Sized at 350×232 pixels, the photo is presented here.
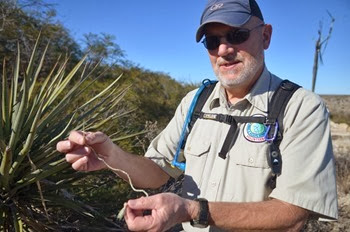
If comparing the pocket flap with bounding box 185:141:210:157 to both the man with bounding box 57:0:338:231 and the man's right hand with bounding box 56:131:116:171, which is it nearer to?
the man with bounding box 57:0:338:231

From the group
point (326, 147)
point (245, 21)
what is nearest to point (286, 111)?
point (326, 147)

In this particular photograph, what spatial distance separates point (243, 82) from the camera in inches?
89.9

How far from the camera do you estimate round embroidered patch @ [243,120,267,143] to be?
6.61 ft

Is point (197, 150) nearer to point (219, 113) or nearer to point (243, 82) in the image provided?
point (219, 113)

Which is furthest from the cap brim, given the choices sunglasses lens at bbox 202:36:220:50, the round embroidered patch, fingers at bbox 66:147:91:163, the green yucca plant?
the green yucca plant

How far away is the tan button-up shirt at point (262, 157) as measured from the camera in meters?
1.85

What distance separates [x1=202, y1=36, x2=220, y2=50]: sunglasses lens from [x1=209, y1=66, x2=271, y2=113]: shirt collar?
10.3 inches

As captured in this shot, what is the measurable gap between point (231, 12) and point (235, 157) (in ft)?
3.00

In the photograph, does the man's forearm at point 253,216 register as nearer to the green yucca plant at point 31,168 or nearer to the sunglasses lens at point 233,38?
the sunglasses lens at point 233,38

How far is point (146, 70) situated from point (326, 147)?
37.7ft

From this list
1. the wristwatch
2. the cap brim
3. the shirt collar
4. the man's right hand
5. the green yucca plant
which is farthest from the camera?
the green yucca plant

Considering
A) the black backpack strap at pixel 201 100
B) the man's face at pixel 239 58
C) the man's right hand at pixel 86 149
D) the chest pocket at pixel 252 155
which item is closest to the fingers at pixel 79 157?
the man's right hand at pixel 86 149

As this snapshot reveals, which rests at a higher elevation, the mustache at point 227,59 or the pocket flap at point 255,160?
the mustache at point 227,59

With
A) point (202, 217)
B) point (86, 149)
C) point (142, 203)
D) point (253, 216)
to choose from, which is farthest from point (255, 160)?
point (86, 149)
